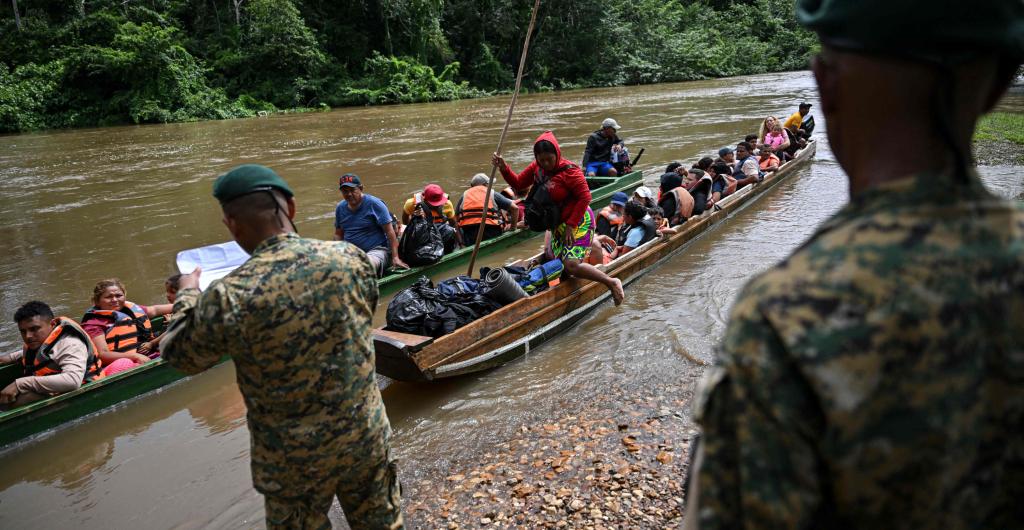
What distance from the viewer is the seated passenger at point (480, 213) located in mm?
8578

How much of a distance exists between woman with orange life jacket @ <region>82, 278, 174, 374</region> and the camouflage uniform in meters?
4.34

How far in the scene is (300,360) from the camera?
7.26ft

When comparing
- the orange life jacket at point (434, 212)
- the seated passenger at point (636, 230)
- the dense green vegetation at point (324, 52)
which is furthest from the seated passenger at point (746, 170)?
the dense green vegetation at point (324, 52)

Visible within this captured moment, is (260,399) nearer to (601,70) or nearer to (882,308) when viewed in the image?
(882,308)

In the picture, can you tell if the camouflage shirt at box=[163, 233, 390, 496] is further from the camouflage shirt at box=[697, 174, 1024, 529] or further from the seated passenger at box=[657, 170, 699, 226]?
the seated passenger at box=[657, 170, 699, 226]

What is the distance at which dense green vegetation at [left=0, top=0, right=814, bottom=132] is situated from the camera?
30.7 m

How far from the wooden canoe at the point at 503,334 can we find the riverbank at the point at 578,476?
90 cm

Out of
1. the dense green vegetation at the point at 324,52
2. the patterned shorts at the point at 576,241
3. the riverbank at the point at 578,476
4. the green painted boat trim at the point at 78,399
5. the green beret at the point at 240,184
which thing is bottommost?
the riverbank at the point at 578,476

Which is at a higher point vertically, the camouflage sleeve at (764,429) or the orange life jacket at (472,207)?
the camouflage sleeve at (764,429)

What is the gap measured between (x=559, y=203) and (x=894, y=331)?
16.3 ft

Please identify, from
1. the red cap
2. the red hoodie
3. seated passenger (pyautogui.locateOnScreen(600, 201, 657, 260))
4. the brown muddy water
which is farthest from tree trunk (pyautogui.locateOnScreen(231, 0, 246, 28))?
the red hoodie

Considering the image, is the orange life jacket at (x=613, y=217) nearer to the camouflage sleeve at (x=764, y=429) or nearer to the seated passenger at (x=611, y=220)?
the seated passenger at (x=611, y=220)

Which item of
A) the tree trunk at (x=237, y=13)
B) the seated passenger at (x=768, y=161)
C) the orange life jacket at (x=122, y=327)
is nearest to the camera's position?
the orange life jacket at (x=122, y=327)

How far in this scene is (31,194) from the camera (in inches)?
613
